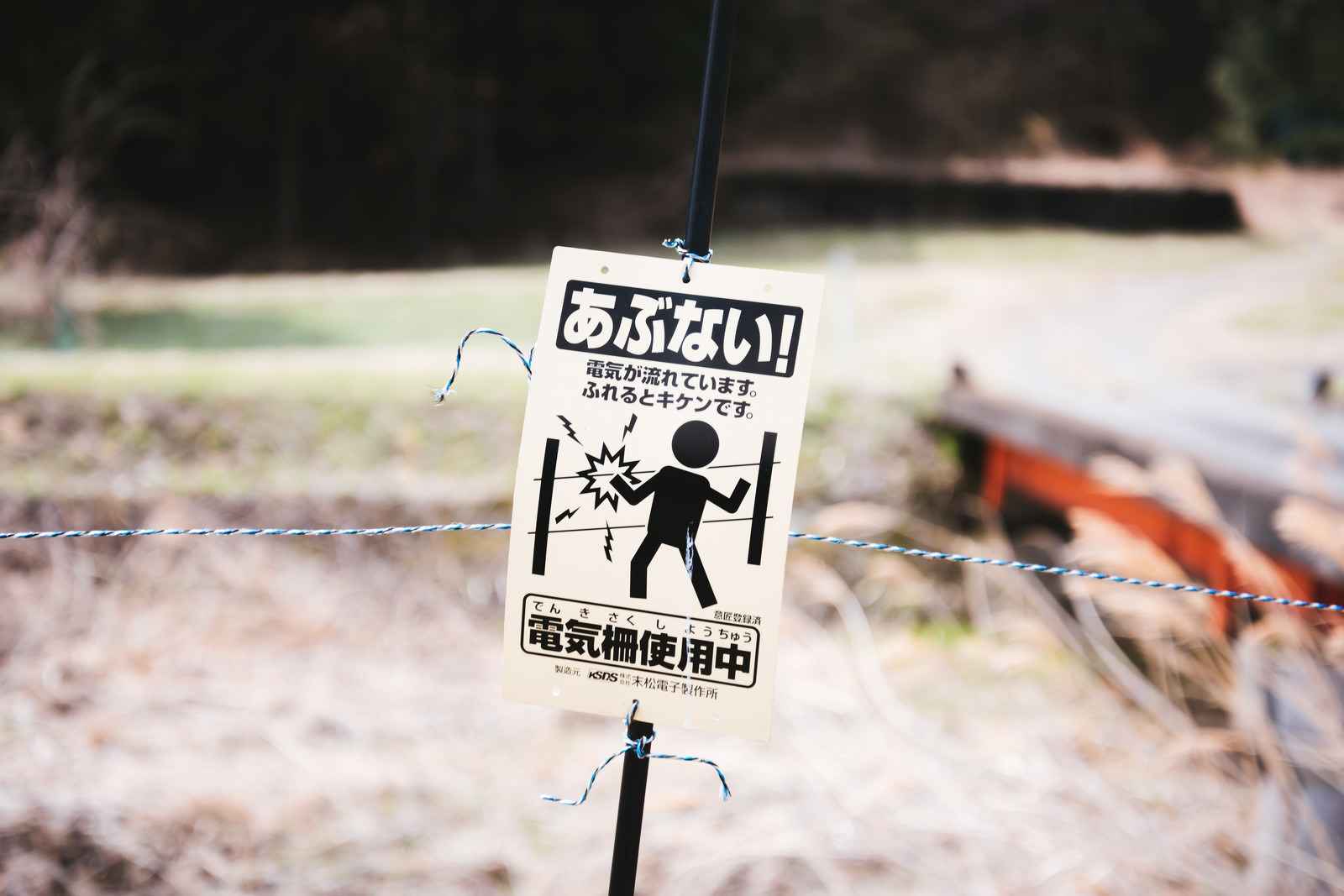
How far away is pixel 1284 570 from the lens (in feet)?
10.3

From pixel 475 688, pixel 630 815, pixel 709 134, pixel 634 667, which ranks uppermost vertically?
pixel 709 134

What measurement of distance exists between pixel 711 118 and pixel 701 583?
0.46 m

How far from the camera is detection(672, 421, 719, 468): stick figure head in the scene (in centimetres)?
100

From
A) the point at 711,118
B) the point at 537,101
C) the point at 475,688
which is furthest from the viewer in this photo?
the point at 537,101

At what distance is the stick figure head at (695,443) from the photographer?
1001 millimetres

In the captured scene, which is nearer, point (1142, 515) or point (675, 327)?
point (675, 327)

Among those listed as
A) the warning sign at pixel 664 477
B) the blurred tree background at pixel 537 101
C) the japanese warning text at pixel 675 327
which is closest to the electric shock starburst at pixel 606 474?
the warning sign at pixel 664 477

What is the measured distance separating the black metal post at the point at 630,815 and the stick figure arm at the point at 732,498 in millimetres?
243

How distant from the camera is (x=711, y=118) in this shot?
0.95 meters

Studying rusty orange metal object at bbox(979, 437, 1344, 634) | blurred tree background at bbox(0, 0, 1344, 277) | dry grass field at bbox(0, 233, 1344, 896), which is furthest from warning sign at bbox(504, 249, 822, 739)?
blurred tree background at bbox(0, 0, 1344, 277)

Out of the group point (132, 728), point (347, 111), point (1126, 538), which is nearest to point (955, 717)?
point (1126, 538)

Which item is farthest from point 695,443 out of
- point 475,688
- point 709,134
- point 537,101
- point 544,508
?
point 537,101

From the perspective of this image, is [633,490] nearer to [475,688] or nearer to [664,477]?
[664,477]

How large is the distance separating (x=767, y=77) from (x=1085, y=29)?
20.6ft
